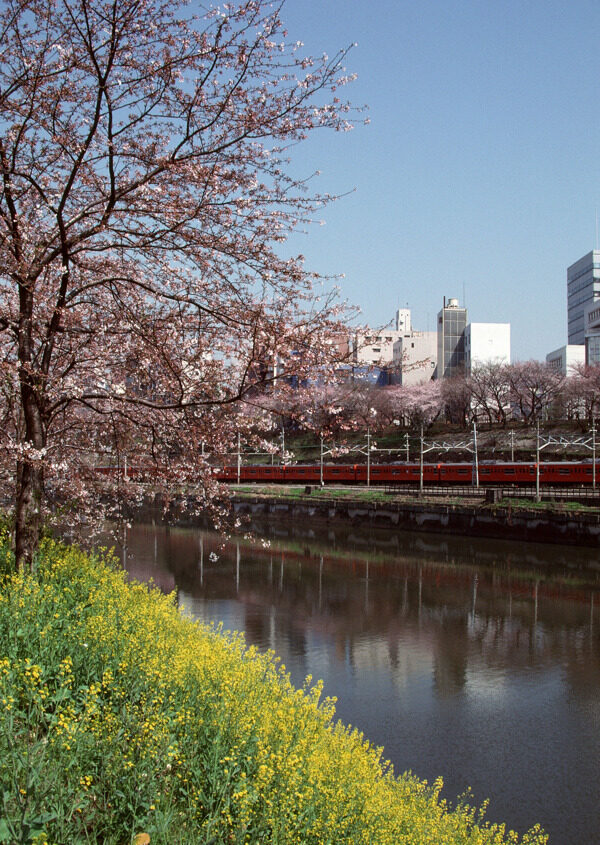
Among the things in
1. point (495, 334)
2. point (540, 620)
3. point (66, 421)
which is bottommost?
point (540, 620)

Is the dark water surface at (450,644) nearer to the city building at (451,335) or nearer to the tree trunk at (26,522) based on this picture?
the tree trunk at (26,522)

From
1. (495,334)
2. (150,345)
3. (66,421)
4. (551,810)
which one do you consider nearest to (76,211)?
(150,345)

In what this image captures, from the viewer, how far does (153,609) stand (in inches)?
292

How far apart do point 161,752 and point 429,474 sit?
1628 inches

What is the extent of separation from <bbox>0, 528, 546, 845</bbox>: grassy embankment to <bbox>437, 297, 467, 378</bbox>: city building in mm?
90930

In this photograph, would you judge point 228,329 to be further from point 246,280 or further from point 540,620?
point 540,620

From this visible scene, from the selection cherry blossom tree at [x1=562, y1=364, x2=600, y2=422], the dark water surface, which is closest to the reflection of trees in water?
the dark water surface

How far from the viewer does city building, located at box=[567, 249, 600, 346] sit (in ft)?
366

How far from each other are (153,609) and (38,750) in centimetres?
325

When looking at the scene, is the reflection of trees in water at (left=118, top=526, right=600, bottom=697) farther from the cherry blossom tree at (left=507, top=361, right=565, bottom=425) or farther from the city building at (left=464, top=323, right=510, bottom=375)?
the city building at (left=464, top=323, right=510, bottom=375)

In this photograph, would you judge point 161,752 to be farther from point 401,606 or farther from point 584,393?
point 584,393

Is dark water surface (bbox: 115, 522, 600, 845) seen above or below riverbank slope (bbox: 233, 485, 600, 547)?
below

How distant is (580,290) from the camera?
11619 cm

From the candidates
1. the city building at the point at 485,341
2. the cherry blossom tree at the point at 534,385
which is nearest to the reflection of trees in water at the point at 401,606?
the cherry blossom tree at the point at 534,385
